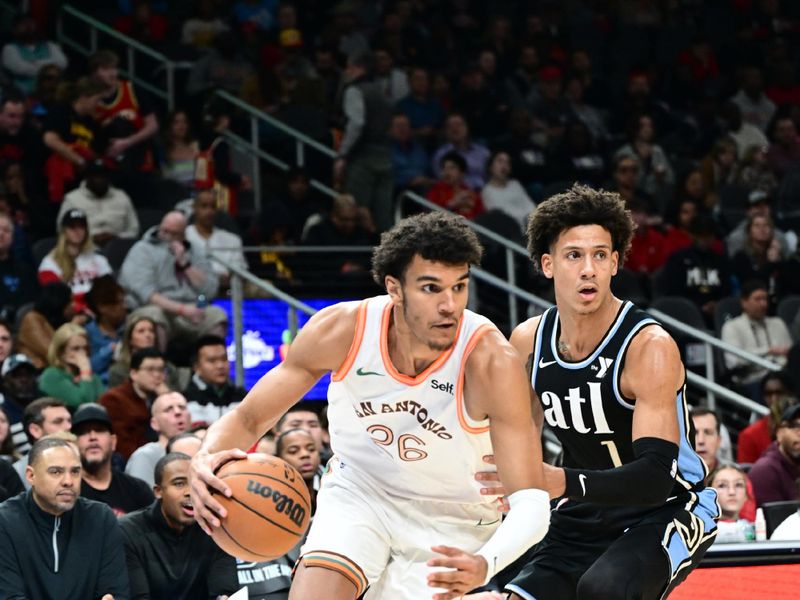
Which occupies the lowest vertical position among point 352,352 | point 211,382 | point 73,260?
point 352,352

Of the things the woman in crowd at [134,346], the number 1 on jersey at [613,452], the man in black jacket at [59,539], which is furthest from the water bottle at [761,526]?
the woman in crowd at [134,346]

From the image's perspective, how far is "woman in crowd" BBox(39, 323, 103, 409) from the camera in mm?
8672

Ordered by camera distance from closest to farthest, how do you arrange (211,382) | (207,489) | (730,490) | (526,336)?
1. (207,489)
2. (526,336)
3. (730,490)
4. (211,382)

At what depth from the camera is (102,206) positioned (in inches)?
411

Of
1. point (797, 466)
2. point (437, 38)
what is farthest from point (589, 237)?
point (437, 38)

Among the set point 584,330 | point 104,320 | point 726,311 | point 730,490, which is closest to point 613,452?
point 584,330

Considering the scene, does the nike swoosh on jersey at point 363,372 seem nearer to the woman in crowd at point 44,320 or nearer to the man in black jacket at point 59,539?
the man in black jacket at point 59,539

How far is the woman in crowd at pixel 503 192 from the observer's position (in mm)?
12383

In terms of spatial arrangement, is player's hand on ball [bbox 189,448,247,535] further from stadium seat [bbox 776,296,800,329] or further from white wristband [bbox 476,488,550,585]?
stadium seat [bbox 776,296,800,329]

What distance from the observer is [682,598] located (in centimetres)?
618

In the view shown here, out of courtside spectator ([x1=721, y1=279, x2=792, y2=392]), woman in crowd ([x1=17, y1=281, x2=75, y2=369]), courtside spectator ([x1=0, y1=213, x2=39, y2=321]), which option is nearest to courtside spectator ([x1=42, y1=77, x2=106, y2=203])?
courtside spectator ([x1=0, y1=213, x2=39, y2=321])

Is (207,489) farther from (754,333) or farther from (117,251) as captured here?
(754,333)

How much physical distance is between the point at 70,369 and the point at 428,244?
15.5ft

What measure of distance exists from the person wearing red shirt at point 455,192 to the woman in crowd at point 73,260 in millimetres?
3522
